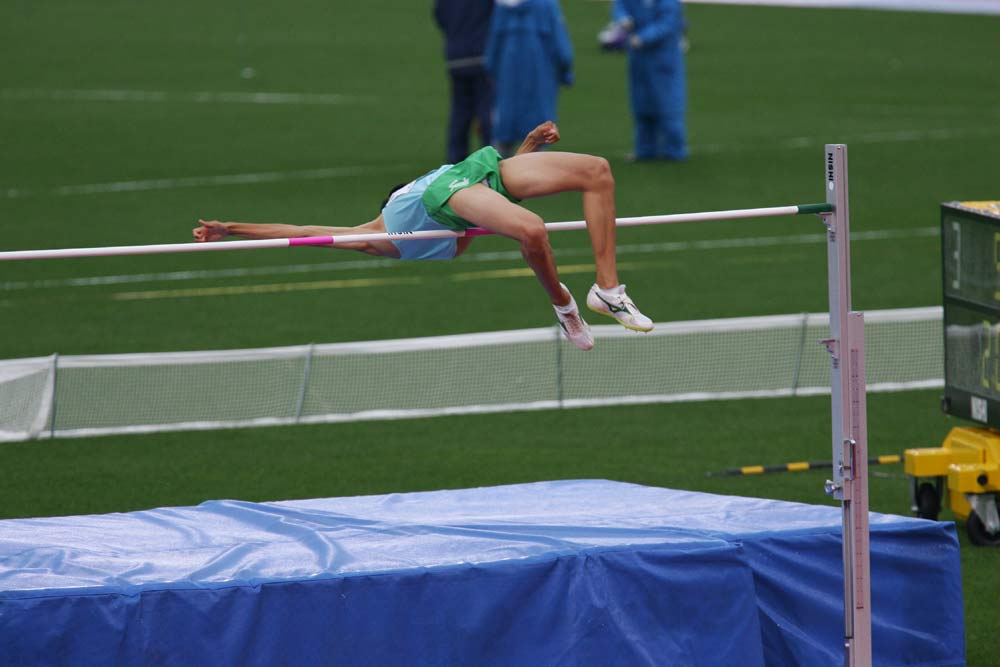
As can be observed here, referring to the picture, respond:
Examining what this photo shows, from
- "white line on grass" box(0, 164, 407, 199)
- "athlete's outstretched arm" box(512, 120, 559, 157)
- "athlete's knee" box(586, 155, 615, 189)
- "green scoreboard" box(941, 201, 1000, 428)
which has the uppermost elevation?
"white line on grass" box(0, 164, 407, 199)

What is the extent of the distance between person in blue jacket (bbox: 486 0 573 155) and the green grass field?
106 cm

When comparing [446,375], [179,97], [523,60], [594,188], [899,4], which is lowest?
[446,375]

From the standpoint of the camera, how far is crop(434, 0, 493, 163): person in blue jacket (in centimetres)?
1580

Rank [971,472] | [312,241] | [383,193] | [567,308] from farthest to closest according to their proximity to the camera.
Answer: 1. [383,193]
2. [971,472]
3. [567,308]
4. [312,241]

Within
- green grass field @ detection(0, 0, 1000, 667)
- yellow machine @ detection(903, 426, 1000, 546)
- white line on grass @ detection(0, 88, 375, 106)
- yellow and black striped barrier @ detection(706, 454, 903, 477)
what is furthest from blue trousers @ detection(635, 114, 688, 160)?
yellow machine @ detection(903, 426, 1000, 546)

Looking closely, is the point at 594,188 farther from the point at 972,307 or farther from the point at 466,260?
the point at 466,260

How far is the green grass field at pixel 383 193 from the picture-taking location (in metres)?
9.10

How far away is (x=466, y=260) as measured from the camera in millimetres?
13531

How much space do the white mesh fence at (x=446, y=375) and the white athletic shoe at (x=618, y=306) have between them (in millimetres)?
4483

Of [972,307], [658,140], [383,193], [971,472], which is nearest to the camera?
[971,472]

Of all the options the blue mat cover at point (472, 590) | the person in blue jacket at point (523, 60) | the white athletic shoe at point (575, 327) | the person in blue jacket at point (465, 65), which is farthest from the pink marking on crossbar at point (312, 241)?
the person in blue jacket at point (465, 65)

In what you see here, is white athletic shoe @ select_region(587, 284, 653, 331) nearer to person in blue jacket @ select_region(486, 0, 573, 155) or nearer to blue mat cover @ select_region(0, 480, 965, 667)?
blue mat cover @ select_region(0, 480, 965, 667)

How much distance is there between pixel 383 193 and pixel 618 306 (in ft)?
32.4

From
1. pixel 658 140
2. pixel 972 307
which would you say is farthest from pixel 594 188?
pixel 658 140
